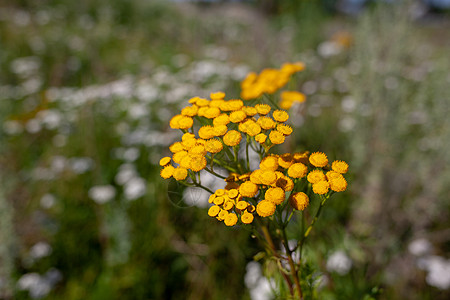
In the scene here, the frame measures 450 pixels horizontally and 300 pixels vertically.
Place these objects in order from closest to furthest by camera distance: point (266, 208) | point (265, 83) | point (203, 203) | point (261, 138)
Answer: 1. point (266, 208)
2. point (261, 138)
3. point (265, 83)
4. point (203, 203)

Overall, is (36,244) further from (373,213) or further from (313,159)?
(373,213)

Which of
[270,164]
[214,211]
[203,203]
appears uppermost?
[270,164]

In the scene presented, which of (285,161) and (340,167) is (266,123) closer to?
(285,161)

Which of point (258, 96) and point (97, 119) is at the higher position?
point (258, 96)

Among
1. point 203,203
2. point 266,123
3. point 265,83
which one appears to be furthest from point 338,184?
point 203,203

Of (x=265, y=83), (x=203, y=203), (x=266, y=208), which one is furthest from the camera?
(x=203, y=203)

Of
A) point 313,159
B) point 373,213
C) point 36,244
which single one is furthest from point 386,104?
point 36,244

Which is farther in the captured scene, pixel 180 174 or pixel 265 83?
pixel 265 83
